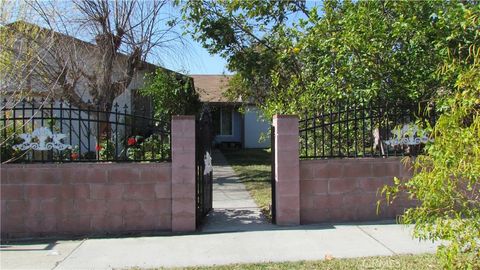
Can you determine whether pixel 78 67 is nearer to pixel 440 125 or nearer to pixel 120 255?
pixel 120 255

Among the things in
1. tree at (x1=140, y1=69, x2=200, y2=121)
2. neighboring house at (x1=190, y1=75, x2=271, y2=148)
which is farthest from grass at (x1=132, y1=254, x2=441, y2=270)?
neighboring house at (x1=190, y1=75, x2=271, y2=148)

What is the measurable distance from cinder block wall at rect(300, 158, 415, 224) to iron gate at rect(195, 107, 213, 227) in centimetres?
157

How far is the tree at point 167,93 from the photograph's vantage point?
12625 millimetres

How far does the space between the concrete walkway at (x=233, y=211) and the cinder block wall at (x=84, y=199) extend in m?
0.90

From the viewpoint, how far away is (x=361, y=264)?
17.8 feet

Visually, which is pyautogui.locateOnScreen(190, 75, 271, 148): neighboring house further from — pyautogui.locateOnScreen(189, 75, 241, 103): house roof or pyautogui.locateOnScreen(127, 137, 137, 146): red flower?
pyautogui.locateOnScreen(127, 137, 137, 146): red flower

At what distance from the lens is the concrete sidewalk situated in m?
5.72

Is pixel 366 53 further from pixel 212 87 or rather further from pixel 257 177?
pixel 212 87

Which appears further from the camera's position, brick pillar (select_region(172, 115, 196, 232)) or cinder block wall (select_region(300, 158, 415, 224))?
cinder block wall (select_region(300, 158, 415, 224))

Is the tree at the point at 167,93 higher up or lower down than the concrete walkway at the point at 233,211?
higher up

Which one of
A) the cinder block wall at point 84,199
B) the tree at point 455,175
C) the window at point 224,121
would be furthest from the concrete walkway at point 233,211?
the window at point 224,121

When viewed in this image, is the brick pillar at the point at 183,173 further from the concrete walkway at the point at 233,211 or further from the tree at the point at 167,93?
the tree at the point at 167,93

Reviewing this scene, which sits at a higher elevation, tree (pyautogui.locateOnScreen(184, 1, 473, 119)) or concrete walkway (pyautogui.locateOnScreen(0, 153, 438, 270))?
tree (pyautogui.locateOnScreen(184, 1, 473, 119))

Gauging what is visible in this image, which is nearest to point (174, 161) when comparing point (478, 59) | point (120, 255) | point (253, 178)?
point (120, 255)
